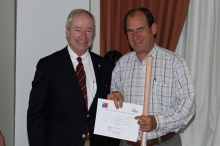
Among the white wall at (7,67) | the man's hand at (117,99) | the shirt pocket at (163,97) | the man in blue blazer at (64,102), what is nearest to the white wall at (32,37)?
the white wall at (7,67)

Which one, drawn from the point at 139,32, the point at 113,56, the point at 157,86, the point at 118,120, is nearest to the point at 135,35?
the point at 139,32

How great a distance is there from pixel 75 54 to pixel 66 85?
263 mm

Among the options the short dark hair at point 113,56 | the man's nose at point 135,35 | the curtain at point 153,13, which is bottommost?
the short dark hair at point 113,56

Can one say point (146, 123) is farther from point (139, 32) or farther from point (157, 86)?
point (139, 32)

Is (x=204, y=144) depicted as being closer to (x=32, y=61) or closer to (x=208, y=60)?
(x=208, y=60)

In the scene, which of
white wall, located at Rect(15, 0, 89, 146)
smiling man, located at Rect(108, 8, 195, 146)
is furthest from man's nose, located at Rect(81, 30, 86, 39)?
white wall, located at Rect(15, 0, 89, 146)

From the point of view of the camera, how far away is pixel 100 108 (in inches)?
85.7

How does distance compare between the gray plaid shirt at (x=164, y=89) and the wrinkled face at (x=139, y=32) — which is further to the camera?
the wrinkled face at (x=139, y=32)

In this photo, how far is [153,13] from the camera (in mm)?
3582

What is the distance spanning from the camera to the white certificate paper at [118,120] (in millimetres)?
2084

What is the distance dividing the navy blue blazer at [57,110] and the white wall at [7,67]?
74 cm

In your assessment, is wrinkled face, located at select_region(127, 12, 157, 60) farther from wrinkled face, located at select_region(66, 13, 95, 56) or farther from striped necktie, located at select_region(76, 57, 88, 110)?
striped necktie, located at select_region(76, 57, 88, 110)

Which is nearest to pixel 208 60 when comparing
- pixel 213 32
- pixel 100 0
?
pixel 213 32

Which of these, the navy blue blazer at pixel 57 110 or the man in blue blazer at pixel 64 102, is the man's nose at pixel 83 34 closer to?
the man in blue blazer at pixel 64 102
